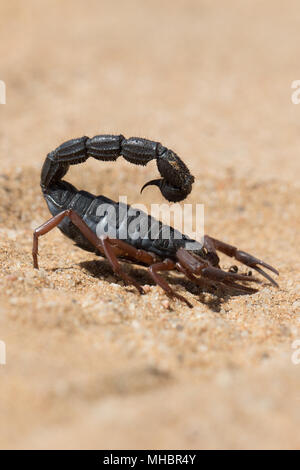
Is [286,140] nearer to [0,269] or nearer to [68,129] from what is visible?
[68,129]

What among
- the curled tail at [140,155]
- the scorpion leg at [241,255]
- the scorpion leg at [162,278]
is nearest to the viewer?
the scorpion leg at [162,278]

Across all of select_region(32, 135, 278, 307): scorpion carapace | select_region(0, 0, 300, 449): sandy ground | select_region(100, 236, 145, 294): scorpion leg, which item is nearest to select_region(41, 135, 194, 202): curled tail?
select_region(32, 135, 278, 307): scorpion carapace

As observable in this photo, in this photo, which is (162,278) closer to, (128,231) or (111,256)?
(111,256)

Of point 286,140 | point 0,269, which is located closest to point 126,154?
point 0,269

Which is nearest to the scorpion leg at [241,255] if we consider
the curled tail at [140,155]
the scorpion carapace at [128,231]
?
the scorpion carapace at [128,231]

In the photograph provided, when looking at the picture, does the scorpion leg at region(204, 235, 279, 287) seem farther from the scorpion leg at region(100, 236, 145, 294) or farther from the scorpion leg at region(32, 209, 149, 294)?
the scorpion leg at region(100, 236, 145, 294)

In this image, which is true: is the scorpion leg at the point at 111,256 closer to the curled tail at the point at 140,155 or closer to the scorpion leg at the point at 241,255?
the curled tail at the point at 140,155

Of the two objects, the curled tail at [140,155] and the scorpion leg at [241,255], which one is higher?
the curled tail at [140,155]
